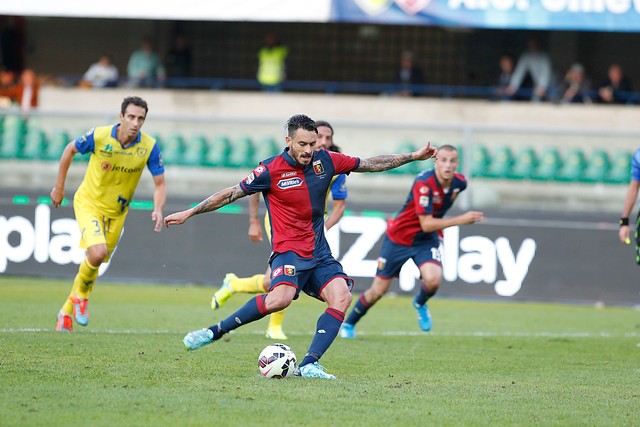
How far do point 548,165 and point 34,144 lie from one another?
824 centimetres

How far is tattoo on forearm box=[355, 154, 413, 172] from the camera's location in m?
8.42

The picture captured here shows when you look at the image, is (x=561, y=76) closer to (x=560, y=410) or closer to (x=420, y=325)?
(x=420, y=325)

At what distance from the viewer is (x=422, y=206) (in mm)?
11211

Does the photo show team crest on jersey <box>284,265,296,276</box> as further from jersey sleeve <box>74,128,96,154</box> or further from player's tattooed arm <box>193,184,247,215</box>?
jersey sleeve <box>74,128,96,154</box>

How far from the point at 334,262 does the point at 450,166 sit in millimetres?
3199

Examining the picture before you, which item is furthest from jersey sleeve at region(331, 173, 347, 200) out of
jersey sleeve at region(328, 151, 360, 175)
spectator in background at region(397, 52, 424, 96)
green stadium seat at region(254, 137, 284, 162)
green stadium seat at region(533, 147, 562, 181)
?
spectator in background at region(397, 52, 424, 96)

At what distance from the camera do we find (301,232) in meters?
8.19

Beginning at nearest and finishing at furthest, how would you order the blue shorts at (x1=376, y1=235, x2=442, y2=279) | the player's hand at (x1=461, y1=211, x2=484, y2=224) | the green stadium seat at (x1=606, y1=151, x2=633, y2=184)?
1. the player's hand at (x1=461, y1=211, x2=484, y2=224)
2. the blue shorts at (x1=376, y1=235, x2=442, y2=279)
3. the green stadium seat at (x1=606, y1=151, x2=633, y2=184)

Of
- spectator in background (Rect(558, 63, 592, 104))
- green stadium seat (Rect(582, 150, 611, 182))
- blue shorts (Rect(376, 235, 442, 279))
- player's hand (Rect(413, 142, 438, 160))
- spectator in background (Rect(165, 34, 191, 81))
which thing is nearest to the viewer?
player's hand (Rect(413, 142, 438, 160))

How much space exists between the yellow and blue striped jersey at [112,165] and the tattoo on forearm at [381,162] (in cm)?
298

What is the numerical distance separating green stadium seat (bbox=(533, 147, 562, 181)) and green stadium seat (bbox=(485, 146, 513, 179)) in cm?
45

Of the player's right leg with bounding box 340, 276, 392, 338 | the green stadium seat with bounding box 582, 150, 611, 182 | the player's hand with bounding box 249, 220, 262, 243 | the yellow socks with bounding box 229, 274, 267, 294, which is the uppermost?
the player's hand with bounding box 249, 220, 262, 243

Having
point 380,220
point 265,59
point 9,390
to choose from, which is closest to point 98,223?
point 9,390

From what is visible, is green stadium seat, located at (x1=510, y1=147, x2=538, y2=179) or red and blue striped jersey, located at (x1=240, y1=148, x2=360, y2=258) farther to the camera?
green stadium seat, located at (x1=510, y1=147, x2=538, y2=179)
